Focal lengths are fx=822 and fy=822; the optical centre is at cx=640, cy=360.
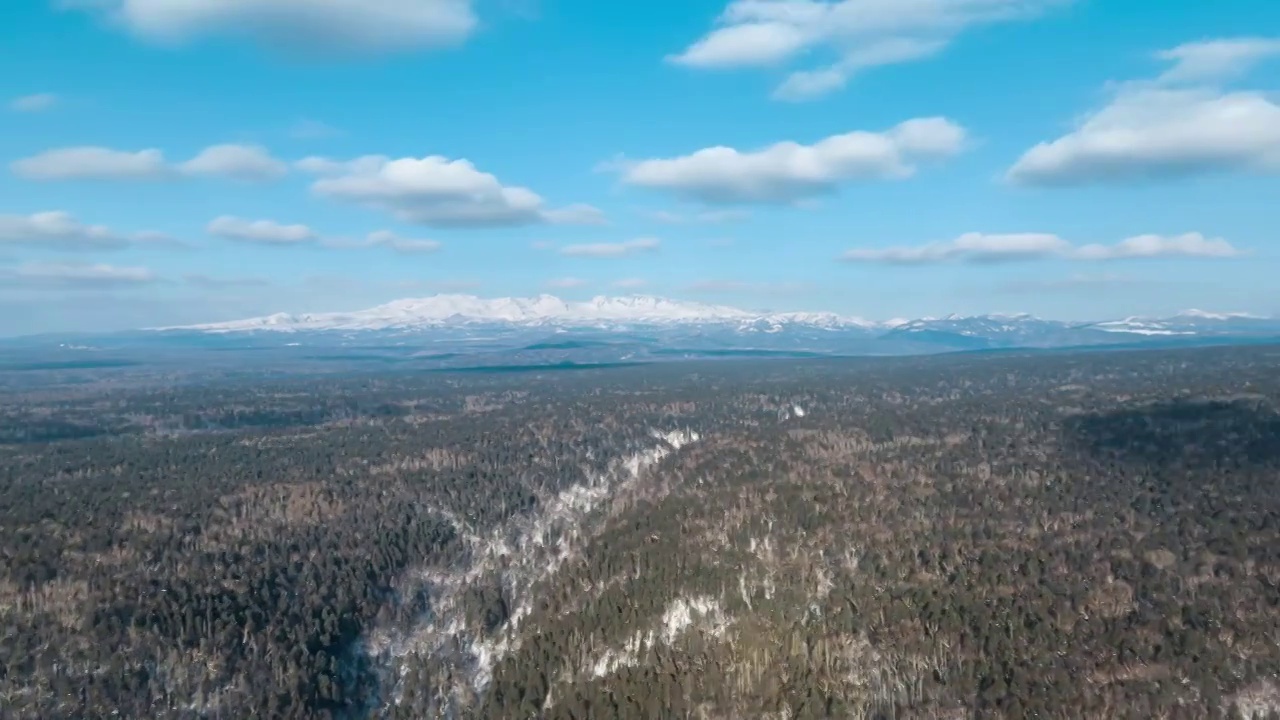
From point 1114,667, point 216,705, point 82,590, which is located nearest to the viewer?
point 1114,667

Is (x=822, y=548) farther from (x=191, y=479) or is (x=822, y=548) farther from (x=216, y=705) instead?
(x=191, y=479)

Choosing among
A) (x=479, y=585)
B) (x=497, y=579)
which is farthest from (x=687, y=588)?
(x=479, y=585)

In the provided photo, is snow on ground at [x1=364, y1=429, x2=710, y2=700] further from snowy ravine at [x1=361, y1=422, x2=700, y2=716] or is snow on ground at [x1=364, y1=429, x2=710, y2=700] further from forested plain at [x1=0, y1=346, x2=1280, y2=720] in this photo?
forested plain at [x1=0, y1=346, x2=1280, y2=720]

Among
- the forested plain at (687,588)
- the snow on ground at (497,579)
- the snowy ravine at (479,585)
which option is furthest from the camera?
the snow on ground at (497,579)

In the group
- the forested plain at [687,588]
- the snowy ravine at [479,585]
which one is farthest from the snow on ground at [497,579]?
the forested plain at [687,588]

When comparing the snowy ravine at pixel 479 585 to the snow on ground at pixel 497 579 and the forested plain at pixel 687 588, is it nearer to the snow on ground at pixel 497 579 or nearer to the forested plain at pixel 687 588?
the snow on ground at pixel 497 579

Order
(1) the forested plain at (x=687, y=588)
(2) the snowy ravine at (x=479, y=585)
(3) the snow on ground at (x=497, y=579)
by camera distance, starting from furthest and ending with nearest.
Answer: (3) the snow on ground at (x=497, y=579) < (2) the snowy ravine at (x=479, y=585) < (1) the forested plain at (x=687, y=588)

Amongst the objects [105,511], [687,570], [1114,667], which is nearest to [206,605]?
[105,511]
